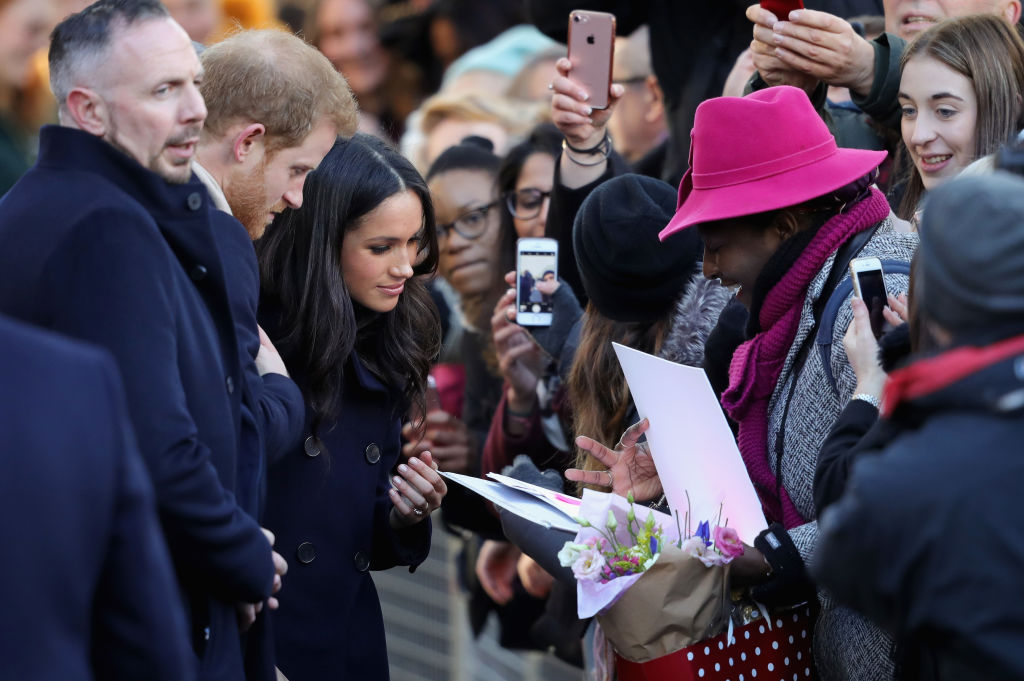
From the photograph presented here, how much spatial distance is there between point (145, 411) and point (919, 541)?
1.39 m

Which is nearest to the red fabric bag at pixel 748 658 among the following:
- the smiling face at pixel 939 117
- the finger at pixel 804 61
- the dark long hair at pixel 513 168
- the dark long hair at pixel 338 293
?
the dark long hair at pixel 338 293

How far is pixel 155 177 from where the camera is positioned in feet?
8.45

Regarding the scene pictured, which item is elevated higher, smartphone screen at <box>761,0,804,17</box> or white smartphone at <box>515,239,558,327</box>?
smartphone screen at <box>761,0,804,17</box>

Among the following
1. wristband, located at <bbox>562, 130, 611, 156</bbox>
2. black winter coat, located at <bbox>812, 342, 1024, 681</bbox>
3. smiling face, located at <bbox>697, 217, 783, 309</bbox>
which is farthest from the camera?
wristband, located at <bbox>562, 130, 611, 156</bbox>

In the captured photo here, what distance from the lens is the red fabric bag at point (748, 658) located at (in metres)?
2.82

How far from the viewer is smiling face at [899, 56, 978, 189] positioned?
344 cm

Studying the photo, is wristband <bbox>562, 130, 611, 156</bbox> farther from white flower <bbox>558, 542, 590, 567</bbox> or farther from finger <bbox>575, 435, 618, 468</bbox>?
white flower <bbox>558, 542, 590, 567</bbox>

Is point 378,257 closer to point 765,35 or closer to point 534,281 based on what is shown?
point 534,281

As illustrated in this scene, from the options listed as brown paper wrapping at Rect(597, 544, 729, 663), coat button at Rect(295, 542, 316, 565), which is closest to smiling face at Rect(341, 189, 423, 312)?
coat button at Rect(295, 542, 316, 565)

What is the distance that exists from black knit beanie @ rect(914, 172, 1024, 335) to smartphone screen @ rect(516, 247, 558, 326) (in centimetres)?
264

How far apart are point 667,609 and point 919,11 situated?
233cm

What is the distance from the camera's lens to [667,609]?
2787mm

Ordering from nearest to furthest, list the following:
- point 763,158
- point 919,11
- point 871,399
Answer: point 871,399 → point 763,158 → point 919,11

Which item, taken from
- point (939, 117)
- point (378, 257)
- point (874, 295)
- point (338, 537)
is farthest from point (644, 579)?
point (939, 117)
